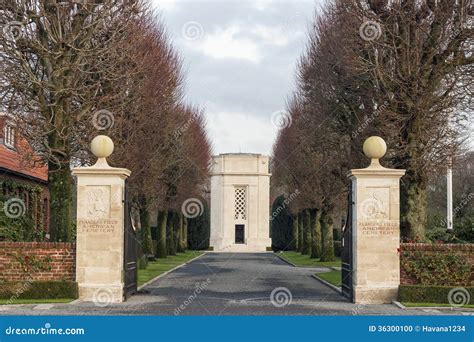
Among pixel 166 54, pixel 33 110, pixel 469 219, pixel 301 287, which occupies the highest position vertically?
pixel 166 54

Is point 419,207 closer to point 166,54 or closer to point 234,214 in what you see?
point 166,54

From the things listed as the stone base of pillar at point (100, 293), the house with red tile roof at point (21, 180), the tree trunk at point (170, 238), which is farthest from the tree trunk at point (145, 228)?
the stone base of pillar at point (100, 293)

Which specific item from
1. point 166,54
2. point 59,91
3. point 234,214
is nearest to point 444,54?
point 59,91

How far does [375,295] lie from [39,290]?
8409 mm

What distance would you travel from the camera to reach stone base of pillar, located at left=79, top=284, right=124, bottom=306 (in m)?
18.6

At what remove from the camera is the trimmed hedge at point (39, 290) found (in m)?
18.5

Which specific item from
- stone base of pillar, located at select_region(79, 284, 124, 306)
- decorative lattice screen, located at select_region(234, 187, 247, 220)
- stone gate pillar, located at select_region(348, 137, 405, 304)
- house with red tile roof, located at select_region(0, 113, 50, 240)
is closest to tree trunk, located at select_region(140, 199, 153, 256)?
house with red tile roof, located at select_region(0, 113, 50, 240)

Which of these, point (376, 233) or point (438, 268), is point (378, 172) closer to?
point (376, 233)

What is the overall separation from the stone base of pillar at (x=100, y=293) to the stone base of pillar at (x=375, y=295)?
597cm

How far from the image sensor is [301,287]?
23.7 meters

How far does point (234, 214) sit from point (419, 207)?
52.5 meters

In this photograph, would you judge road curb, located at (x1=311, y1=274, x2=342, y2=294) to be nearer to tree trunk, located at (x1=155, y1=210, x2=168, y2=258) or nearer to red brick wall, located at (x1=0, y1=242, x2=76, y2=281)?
red brick wall, located at (x1=0, y1=242, x2=76, y2=281)

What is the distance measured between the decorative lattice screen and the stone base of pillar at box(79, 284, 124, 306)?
55.3 metres

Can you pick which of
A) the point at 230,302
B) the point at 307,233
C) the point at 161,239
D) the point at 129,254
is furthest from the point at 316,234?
the point at 230,302
